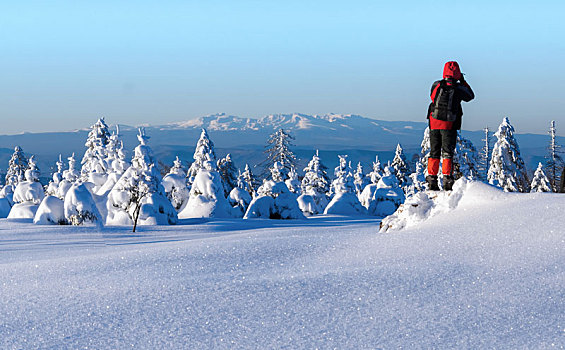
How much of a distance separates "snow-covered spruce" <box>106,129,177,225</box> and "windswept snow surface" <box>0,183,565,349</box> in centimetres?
1570

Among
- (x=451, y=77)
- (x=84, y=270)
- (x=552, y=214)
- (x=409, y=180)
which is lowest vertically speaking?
(x=409, y=180)

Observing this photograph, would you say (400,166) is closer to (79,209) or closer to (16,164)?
(79,209)

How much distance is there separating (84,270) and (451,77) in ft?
19.4

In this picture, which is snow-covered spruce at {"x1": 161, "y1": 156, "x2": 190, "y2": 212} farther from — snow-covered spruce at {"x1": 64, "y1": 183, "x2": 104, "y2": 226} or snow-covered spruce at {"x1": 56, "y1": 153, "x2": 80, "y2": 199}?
snow-covered spruce at {"x1": 64, "y1": 183, "x2": 104, "y2": 226}

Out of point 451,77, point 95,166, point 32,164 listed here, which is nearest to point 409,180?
point 95,166

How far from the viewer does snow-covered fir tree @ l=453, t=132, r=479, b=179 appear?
33.7m

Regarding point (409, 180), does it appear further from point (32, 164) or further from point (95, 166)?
point (32, 164)

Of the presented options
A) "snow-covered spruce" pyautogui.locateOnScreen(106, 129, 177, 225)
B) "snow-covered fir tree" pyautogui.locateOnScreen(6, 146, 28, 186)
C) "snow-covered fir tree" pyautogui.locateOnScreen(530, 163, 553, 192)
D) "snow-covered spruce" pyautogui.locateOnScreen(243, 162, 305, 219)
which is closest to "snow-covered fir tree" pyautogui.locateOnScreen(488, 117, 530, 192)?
"snow-covered fir tree" pyautogui.locateOnScreen(530, 163, 553, 192)

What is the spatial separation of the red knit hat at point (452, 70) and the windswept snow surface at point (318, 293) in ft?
7.79

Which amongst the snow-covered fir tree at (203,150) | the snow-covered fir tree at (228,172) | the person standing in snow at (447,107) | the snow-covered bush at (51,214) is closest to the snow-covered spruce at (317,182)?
the snow-covered fir tree at (228,172)

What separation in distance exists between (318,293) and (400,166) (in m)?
50.8

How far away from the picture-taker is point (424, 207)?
7629 millimetres

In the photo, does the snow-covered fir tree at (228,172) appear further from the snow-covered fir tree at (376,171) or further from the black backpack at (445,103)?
the black backpack at (445,103)

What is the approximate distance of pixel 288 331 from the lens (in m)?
3.41
